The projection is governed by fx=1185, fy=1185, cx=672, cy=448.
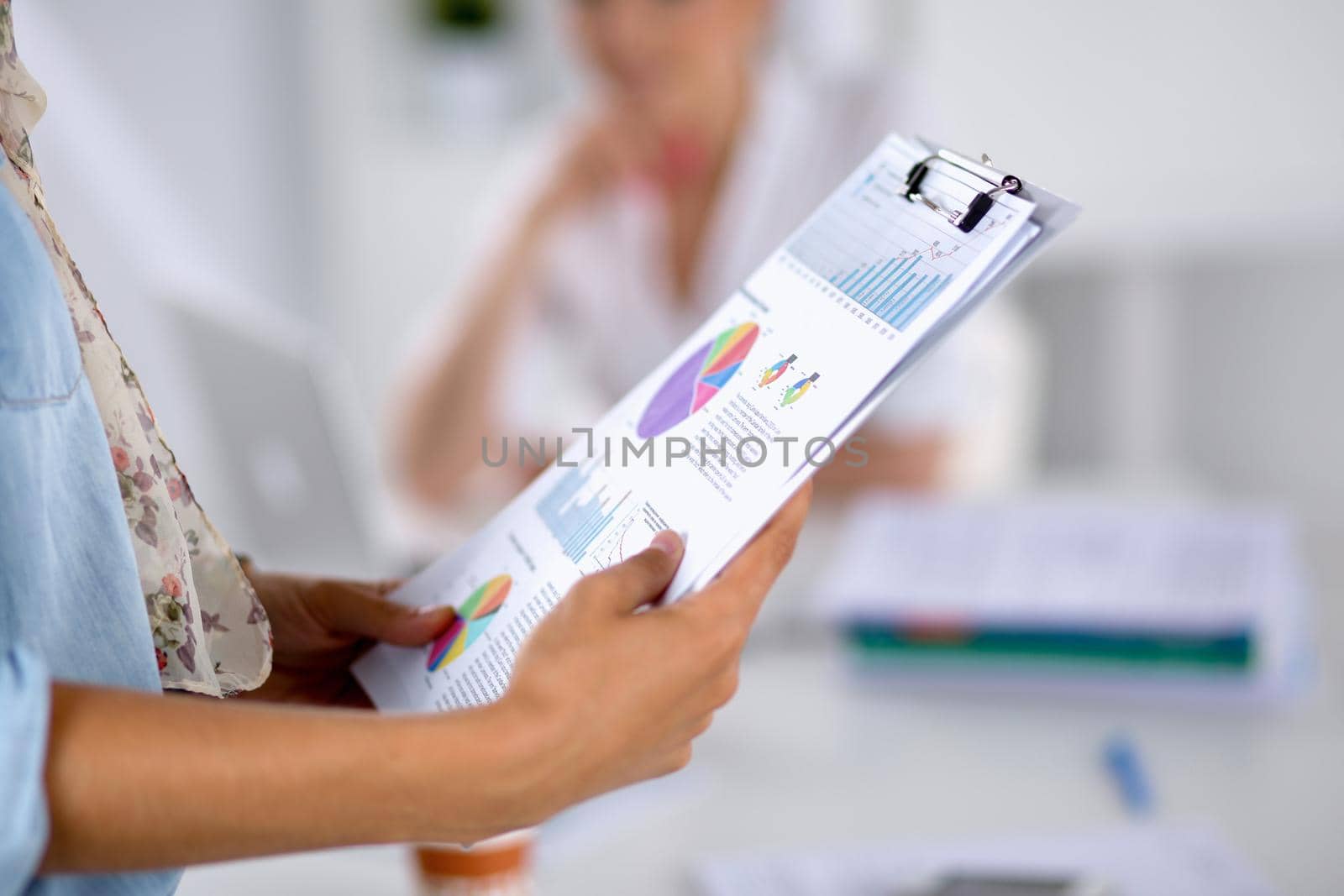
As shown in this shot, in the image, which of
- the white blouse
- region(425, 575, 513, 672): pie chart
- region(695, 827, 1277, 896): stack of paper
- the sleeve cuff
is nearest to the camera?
the sleeve cuff

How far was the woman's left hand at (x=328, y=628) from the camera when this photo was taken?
639 millimetres

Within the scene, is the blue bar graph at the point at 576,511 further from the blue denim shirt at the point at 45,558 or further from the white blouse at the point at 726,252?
the white blouse at the point at 726,252

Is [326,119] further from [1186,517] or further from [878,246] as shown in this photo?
[878,246]

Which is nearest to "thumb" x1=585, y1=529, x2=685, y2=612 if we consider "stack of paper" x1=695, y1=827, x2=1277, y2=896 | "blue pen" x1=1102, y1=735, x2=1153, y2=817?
"stack of paper" x1=695, y1=827, x2=1277, y2=896

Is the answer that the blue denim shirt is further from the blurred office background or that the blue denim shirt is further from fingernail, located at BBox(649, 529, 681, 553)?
the blurred office background

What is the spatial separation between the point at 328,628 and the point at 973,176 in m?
0.42

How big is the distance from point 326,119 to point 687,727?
2.77 m

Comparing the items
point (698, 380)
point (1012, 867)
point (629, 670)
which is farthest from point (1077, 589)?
point (629, 670)

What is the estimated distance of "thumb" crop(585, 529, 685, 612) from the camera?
482 millimetres

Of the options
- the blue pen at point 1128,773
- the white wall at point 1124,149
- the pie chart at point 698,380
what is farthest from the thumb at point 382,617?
the white wall at point 1124,149

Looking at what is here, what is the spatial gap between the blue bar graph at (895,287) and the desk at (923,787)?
1.48 feet

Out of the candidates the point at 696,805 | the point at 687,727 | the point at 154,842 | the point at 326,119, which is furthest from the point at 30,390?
the point at 326,119

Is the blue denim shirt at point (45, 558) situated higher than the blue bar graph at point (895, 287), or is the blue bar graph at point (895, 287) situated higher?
the blue bar graph at point (895, 287)

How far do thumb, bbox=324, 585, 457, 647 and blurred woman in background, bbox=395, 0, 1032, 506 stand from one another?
1.12 metres
